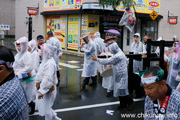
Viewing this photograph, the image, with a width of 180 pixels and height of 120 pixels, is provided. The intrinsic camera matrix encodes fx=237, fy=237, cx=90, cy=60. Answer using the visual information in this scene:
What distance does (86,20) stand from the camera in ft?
63.0

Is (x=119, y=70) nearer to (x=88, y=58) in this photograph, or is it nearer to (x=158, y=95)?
(x=88, y=58)

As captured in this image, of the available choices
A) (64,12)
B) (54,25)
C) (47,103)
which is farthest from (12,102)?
(54,25)

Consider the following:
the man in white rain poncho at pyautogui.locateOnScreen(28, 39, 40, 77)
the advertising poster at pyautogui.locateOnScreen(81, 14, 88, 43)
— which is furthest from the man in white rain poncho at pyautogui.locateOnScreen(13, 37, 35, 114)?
the advertising poster at pyautogui.locateOnScreen(81, 14, 88, 43)

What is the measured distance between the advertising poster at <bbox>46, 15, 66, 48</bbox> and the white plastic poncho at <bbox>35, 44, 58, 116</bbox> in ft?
54.9

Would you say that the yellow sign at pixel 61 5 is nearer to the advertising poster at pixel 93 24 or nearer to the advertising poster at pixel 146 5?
the advertising poster at pixel 93 24

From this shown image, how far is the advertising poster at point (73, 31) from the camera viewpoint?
65.9 ft

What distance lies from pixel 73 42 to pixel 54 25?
3270mm

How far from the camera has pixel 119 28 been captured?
2109 cm

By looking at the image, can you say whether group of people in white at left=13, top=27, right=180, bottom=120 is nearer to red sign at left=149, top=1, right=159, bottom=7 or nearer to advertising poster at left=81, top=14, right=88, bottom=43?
advertising poster at left=81, top=14, right=88, bottom=43

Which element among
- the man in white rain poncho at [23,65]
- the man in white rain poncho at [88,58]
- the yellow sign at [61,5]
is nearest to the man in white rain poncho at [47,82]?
the man in white rain poncho at [23,65]

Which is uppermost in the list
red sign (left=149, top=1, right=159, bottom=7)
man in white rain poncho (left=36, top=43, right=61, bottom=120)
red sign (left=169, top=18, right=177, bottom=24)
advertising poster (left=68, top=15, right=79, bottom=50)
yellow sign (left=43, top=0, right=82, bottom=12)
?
red sign (left=149, top=1, right=159, bottom=7)

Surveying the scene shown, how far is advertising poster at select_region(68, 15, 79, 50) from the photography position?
65.9ft

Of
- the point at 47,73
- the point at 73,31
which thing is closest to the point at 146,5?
the point at 73,31

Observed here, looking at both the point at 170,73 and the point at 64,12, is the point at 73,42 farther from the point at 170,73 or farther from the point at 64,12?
the point at 170,73
